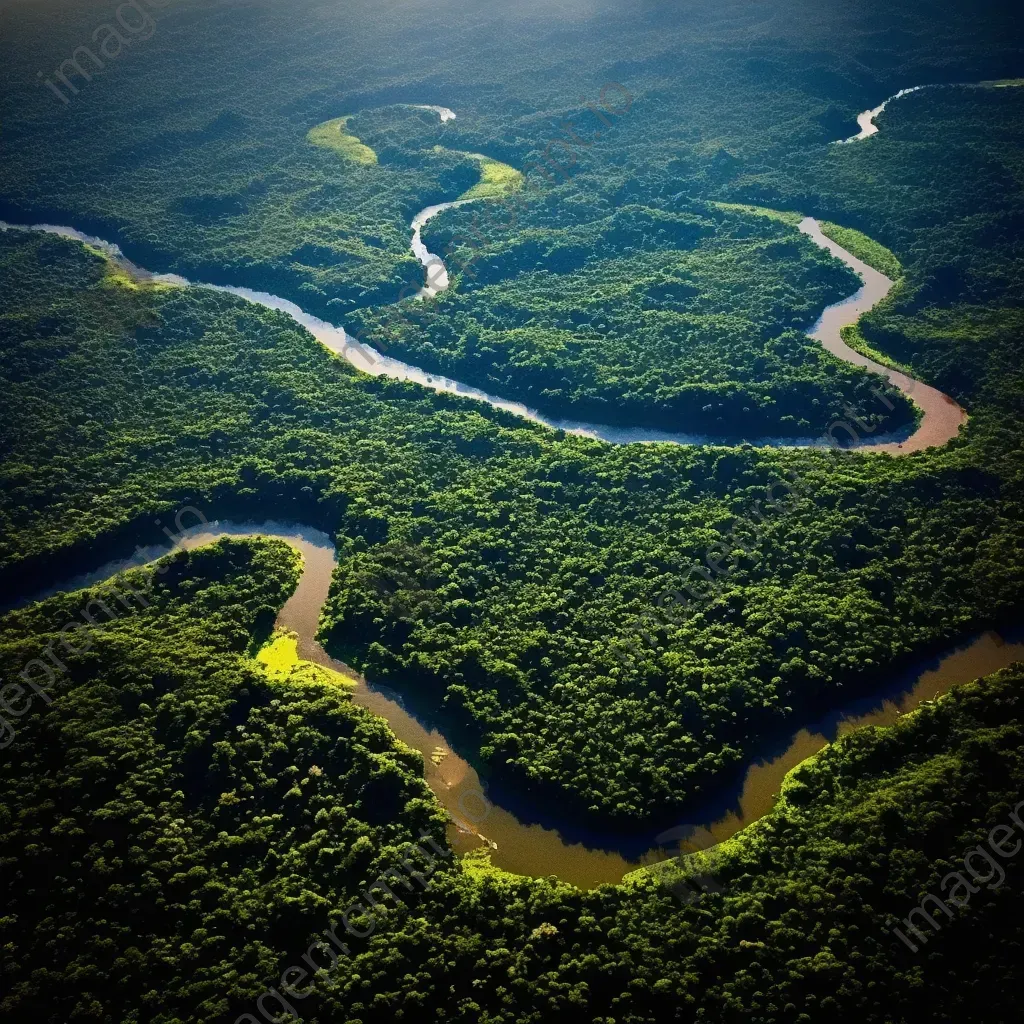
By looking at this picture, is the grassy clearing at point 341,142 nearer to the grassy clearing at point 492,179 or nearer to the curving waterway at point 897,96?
the grassy clearing at point 492,179

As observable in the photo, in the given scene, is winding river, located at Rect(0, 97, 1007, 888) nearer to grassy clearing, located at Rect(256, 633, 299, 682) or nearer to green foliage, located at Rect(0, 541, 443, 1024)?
grassy clearing, located at Rect(256, 633, 299, 682)

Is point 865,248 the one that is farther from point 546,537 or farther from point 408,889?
point 408,889

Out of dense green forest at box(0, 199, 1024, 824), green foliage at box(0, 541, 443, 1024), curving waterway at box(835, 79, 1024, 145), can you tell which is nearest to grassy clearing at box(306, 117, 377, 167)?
dense green forest at box(0, 199, 1024, 824)

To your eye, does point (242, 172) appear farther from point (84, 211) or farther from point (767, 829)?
point (767, 829)

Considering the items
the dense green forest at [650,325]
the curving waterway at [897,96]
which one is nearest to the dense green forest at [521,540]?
the dense green forest at [650,325]

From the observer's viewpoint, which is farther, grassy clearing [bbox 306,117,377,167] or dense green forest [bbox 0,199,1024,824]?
grassy clearing [bbox 306,117,377,167]

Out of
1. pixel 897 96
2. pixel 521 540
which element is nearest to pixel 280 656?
pixel 521 540

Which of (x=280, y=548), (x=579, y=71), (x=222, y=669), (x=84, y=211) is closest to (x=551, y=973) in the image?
(x=222, y=669)
